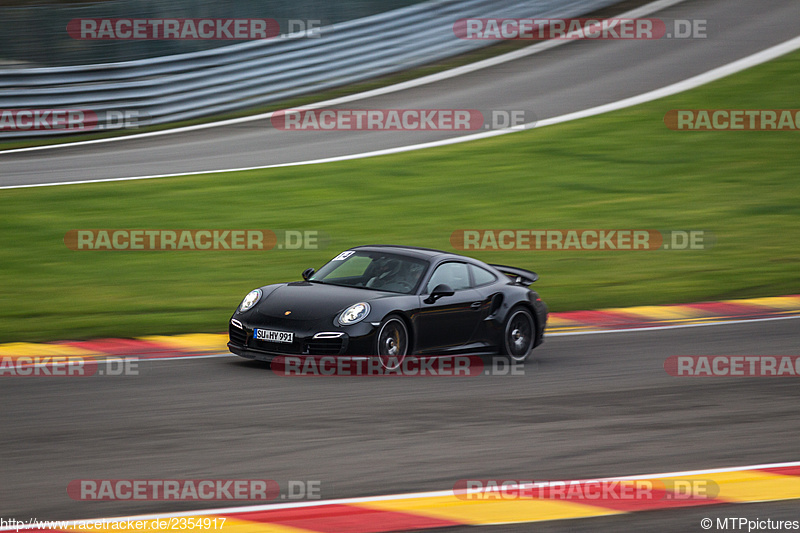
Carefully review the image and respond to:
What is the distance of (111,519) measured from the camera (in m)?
5.62

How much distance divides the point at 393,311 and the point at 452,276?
1.11 metres

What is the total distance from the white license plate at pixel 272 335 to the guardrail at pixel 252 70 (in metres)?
13.1

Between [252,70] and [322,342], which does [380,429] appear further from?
[252,70]

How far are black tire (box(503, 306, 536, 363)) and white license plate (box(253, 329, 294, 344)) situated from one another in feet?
7.96

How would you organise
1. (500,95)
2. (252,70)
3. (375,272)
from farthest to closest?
(500,95) < (252,70) < (375,272)

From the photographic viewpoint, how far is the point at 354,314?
31.0 feet

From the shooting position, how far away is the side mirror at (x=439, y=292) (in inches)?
390

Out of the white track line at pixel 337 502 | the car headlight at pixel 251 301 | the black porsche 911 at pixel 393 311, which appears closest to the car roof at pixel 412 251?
the black porsche 911 at pixel 393 311

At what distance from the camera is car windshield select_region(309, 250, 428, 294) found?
33.3ft

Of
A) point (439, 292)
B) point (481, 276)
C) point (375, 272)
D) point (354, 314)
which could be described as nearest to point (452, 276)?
point (481, 276)

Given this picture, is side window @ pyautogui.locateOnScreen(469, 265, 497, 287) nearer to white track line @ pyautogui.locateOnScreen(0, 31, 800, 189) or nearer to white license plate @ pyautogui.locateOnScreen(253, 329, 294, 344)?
white license plate @ pyautogui.locateOnScreen(253, 329, 294, 344)

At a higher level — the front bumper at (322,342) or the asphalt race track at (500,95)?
the asphalt race track at (500,95)

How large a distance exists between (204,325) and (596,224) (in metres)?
7.82

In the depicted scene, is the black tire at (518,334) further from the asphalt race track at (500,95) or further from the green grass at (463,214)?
the asphalt race track at (500,95)
